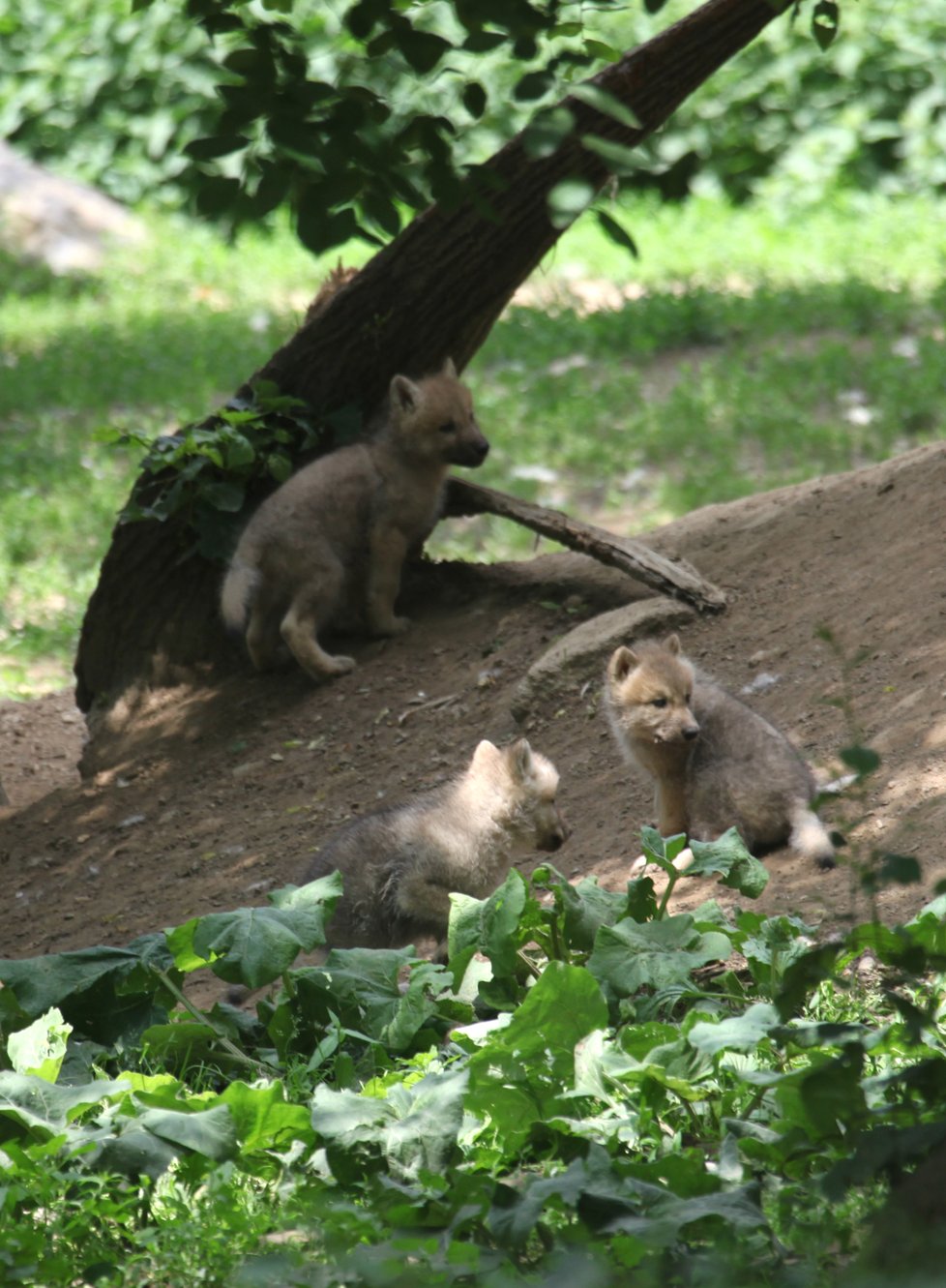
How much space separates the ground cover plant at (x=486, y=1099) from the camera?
3.08 metres

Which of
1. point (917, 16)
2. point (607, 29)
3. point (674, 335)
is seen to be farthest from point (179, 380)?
point (917, 16)

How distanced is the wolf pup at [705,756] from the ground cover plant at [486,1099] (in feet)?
2.52

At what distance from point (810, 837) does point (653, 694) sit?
80 centimetres

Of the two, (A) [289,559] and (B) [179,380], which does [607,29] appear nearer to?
(B) [179,380]

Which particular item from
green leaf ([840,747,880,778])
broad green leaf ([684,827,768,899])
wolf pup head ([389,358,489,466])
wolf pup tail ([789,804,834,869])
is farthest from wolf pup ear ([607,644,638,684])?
green leaf ([840,747,880,778])

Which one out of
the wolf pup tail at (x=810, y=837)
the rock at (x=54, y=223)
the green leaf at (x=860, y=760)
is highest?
the green leaf at (x=860, y=760)

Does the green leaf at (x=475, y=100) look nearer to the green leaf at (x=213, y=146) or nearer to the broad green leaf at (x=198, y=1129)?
the green leaf at (x=213, y=146)

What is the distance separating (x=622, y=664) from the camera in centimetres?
589

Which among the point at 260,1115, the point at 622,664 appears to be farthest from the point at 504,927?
the point at 622,664

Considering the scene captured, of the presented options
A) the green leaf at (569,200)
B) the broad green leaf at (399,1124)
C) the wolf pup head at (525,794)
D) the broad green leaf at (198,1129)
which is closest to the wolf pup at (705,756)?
the wolf pup head at (525,794)

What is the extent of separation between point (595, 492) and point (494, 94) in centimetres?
760

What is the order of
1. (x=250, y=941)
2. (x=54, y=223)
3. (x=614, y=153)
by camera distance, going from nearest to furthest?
(x=614, y=153), (x=250, y=941), (x=54, y=223)

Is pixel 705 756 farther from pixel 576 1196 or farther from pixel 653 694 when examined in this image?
pixel 576 1196

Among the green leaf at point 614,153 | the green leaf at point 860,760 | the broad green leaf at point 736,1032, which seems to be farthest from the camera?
the broad green leaf at point 736,1032
